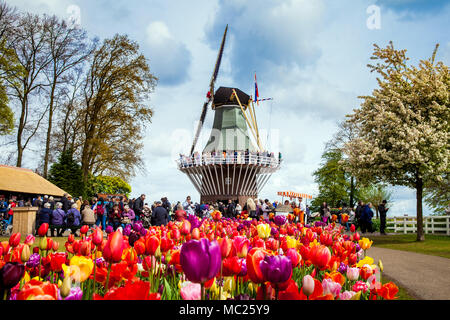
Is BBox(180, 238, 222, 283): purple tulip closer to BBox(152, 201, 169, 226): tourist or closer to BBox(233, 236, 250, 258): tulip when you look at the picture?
BBox(233, 236, 250, 258): tulip

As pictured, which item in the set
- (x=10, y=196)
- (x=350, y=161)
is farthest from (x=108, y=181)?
(x=350, y=161)

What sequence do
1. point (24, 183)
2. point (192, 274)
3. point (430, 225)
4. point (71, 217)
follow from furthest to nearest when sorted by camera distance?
1. point (430, 225)
2. point (24, 183)
3. point (71, 217)
4. point (192, 274)

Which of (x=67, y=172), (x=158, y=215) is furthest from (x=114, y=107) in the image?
(x=158, y=215)

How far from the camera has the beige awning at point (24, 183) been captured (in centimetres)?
2434

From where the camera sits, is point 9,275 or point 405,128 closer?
point 9,275

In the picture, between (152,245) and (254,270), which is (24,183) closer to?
(152,245)

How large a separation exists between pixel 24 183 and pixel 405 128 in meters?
23.3

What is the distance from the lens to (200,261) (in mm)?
1252

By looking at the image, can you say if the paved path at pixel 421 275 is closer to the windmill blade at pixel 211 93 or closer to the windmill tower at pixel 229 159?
the windmill tower at pixel 229 159

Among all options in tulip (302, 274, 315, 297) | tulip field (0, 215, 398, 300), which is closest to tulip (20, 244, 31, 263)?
tulip field (0, 215, 398, 300)

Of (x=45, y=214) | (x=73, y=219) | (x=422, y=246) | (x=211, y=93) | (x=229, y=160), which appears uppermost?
(x=211, y=93)

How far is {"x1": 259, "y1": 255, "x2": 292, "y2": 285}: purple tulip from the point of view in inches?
55.4

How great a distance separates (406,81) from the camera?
18.4 metres
